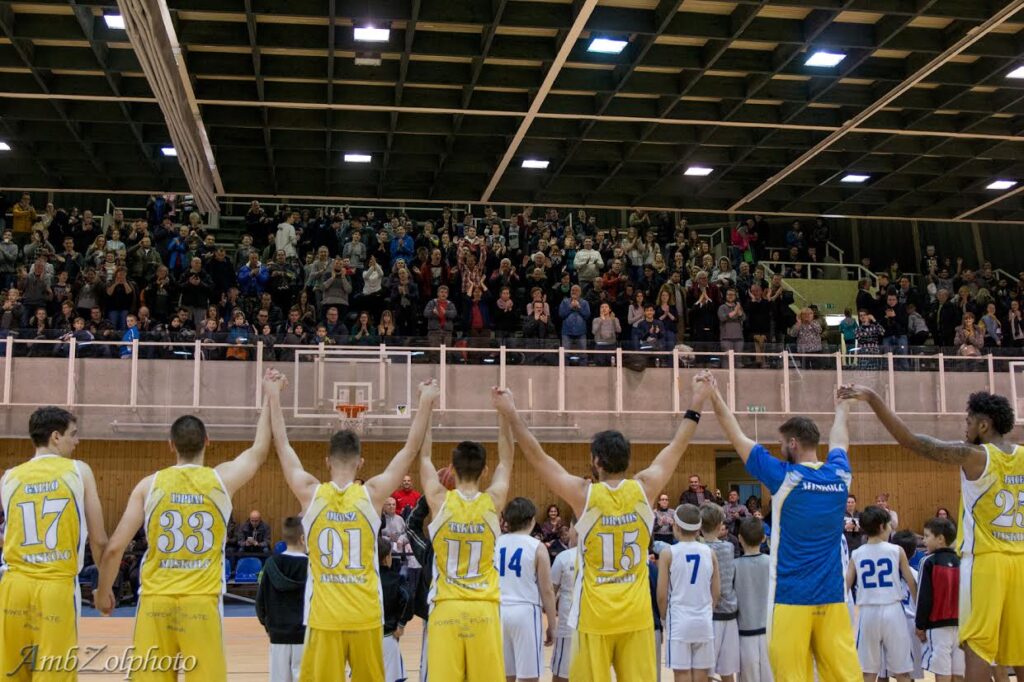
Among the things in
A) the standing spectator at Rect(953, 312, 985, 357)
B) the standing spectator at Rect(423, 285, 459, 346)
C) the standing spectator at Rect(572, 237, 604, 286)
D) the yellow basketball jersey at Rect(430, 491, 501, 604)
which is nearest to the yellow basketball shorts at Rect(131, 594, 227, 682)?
the yellow basketball jersey at Rect(430, 491, 501, 604)

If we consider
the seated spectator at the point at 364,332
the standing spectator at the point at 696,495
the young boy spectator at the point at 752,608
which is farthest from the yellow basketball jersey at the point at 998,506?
the seated spectator at the point at 364,332

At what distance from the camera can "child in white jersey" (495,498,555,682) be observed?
8.70 m

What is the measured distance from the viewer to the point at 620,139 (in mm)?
23578

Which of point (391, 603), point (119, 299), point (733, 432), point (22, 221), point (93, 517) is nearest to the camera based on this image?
point (93, 517)

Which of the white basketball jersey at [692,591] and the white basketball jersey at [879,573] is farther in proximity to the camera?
the white basketball jersey at [879,573]

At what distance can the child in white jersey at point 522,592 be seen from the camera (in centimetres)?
870

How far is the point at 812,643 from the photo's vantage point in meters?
6.66

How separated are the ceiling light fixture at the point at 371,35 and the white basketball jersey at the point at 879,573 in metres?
12.8

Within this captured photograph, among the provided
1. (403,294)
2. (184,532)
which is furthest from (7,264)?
(184,532)

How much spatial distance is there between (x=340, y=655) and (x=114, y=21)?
15730 mm

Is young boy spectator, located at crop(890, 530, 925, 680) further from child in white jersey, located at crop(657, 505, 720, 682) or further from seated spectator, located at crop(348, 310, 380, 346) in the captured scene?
seated spectator, located at crop(348, 310, 380, 346)

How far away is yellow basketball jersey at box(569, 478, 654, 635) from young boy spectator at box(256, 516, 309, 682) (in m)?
2.62

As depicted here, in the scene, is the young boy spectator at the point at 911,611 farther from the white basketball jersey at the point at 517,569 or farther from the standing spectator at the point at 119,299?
the standing spectator at the point at 119,299

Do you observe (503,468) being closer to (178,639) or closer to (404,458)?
(404,458)
